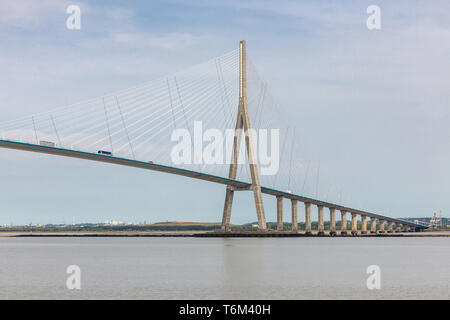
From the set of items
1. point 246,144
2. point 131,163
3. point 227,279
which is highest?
point 246,144

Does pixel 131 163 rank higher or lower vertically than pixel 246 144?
lower

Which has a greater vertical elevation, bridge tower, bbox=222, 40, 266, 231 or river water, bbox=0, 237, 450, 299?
bridge tower, bbox=222, 40, 266, 231

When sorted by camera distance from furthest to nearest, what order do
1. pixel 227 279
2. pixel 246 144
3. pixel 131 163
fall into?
1. pixel 246 144
2. pixel 131 163
3. pixel 227 279

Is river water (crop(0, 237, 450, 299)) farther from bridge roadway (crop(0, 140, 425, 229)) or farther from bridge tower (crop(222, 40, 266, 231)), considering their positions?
bridge tower (crop(222, 40, 266, 231))

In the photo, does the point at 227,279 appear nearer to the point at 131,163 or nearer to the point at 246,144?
the point at 131,163

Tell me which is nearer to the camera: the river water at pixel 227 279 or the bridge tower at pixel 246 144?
the river water at pixel 227 279

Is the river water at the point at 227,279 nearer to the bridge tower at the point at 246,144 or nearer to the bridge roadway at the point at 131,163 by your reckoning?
the bridge roadway at the point at 131,163

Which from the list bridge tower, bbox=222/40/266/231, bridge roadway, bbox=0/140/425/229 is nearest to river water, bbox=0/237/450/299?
bridge roadway, bbox=0/140/425/229

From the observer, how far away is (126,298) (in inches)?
936

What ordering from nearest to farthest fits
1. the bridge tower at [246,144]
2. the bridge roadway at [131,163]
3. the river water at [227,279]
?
the river water at [227,279]
the bridge roadway at [131,163]
the bridge tower at [246,144]

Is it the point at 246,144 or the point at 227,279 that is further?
the point at 246,144

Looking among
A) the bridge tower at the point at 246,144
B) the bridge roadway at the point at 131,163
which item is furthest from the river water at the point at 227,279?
the bridge tower at the point at 246,144

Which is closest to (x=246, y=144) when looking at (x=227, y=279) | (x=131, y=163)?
(x=131, y=163)
